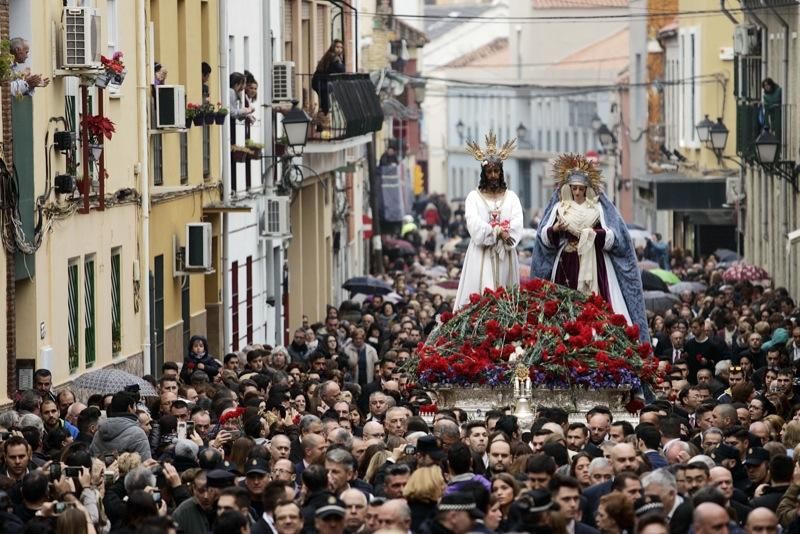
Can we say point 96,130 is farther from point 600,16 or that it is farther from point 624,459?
point 600,16

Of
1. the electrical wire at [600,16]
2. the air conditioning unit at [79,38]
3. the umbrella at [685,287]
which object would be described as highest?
the electrical wire at [600,16]

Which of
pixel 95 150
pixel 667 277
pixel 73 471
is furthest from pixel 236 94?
pixel 73 471

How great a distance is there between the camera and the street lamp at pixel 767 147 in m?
37.7

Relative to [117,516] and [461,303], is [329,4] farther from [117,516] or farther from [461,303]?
[117,516]

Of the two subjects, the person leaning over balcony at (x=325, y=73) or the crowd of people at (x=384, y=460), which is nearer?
the crowd of people at (x=384, y=460)

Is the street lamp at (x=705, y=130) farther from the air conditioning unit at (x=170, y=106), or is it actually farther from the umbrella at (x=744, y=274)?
the air conditioning unit at (x=170, y=106)

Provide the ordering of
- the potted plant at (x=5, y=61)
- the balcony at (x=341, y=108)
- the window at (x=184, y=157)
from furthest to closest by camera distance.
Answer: the balcony at (x=341, y=108) < the window at (x=184, y=157) < the potted plant at (x=5, y=61)

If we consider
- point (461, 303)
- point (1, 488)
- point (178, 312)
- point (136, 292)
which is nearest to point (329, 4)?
point (178, 312)

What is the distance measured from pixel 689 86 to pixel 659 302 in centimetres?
2511

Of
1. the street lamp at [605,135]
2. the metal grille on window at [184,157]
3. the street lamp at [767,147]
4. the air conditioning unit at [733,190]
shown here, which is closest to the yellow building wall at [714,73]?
the air conditioning unit at [733,190]

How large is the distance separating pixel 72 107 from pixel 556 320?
19.7ft

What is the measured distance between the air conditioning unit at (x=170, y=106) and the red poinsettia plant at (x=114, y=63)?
2.85 meters

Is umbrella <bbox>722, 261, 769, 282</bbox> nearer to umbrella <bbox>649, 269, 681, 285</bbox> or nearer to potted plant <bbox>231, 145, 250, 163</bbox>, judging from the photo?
umbrella <bbox>649, 269, 681, 285</bbox>

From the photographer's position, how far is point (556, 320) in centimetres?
2123
